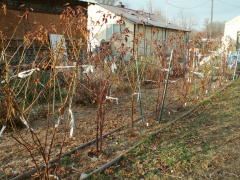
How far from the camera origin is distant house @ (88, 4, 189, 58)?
129 inches

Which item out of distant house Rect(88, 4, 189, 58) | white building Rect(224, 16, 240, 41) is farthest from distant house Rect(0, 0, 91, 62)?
white building Rect(224, 16, 240, 41)

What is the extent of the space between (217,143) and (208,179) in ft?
3.34

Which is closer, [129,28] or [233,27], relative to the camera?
[129,28]

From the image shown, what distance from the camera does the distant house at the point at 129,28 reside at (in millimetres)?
3280

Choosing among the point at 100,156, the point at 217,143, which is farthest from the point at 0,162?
the point at 217,143

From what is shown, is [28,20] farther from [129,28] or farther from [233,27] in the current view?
[233,27]

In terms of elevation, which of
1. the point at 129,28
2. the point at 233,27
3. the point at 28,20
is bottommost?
the point at 28,20

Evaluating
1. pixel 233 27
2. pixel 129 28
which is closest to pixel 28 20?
pixel 129 28

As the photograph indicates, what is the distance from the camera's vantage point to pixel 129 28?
17672mm

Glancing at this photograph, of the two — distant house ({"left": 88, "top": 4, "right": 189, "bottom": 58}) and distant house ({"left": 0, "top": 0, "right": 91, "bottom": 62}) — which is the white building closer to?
distant house ({"left": 88, "top": 4, "right": 189, "bottom": 58})

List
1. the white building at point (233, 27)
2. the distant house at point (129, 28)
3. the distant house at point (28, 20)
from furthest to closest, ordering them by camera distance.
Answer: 1. the white building at point (233, 27)
2. the distant house at point (28, 20)
3. the distant house at point (129, 28)

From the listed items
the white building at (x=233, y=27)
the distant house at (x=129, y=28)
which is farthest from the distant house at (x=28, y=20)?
the white building at (x=233, y=27)

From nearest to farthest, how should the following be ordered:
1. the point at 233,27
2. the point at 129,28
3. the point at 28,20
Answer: the point at 28,20
the point at 129,28
the point at 233,27

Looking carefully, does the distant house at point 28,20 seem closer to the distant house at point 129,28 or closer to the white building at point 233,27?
the distant house at point 129,28
